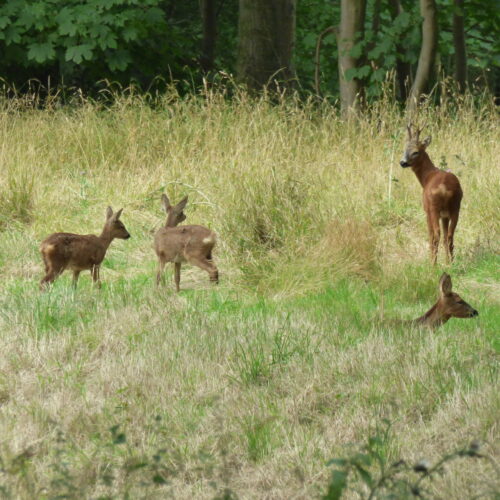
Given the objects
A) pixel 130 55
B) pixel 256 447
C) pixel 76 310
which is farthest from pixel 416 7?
pixel 256 447

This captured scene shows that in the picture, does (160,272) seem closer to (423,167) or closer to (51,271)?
(51,271)

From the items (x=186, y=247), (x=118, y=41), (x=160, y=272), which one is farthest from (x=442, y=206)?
(x=118, y=41)

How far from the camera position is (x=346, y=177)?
11828 millimetres

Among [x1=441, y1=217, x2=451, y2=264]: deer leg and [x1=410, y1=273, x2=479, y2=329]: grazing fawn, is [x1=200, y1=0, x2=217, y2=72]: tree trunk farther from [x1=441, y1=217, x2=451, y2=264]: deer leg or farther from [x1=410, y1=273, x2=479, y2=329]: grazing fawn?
[x1=410, y1=273, x2=479, y2=329]: grazing fawn

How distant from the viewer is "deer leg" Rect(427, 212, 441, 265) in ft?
30.7

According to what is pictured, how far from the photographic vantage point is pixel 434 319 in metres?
6.82

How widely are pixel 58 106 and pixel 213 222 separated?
17.3ft

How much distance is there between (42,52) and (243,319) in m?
10.5

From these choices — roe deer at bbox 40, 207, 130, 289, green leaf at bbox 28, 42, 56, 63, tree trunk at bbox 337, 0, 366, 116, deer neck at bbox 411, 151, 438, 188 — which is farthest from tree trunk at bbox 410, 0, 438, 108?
roe deer at bbox 40, 207, 130, 289

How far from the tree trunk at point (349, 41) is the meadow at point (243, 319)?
8.25 feet

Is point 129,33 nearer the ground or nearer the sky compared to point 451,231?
nearer the sky

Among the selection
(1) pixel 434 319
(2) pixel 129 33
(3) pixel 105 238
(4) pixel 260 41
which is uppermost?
(2) pixel 129 33

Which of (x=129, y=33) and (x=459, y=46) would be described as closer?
(x=129, y=33)

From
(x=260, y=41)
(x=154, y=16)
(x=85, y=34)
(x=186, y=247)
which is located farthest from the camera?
(x=260, y=41)
